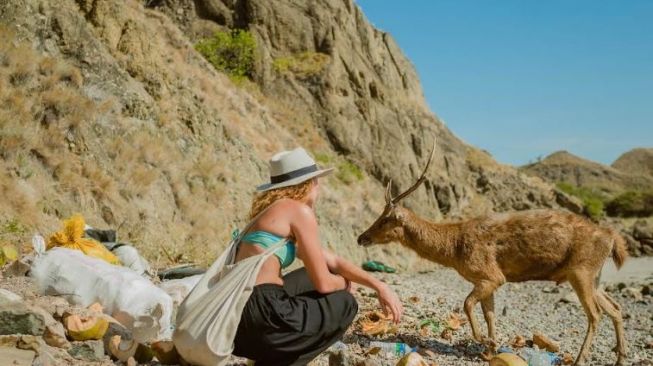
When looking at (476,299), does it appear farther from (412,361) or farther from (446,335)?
(412,361)

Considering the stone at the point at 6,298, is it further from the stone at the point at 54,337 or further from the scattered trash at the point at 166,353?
the scattered trash at the point at 166,353

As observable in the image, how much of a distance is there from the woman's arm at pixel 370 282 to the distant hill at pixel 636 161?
113m

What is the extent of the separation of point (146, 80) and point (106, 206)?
17.7 ft

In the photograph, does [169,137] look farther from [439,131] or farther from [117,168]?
[439,131]

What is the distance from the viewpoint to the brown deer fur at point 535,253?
8445 mm

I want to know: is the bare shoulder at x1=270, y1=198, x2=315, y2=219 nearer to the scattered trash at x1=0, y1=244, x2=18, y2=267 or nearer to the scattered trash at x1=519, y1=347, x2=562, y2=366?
the scattered trash at x1=519, y1=347, x2=562, y2=366

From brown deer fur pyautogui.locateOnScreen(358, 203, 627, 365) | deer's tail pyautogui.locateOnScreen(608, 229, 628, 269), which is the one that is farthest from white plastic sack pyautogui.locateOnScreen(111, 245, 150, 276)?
deer's tail pyautogui.locateOnScreen(608, 229, 628, 269)

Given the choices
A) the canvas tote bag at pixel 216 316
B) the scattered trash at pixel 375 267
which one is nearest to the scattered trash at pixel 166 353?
the canvas tote bag at pixel 216 316

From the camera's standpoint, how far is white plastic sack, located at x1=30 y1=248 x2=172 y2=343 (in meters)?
6.10

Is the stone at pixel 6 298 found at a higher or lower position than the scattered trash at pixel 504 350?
lower

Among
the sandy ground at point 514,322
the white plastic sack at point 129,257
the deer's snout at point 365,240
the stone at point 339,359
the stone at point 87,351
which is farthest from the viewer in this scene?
the deer's snout at point 365,240

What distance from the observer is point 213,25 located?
121ft

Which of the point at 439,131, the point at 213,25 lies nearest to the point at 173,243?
the point at 213,25

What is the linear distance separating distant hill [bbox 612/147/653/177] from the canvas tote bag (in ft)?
374
